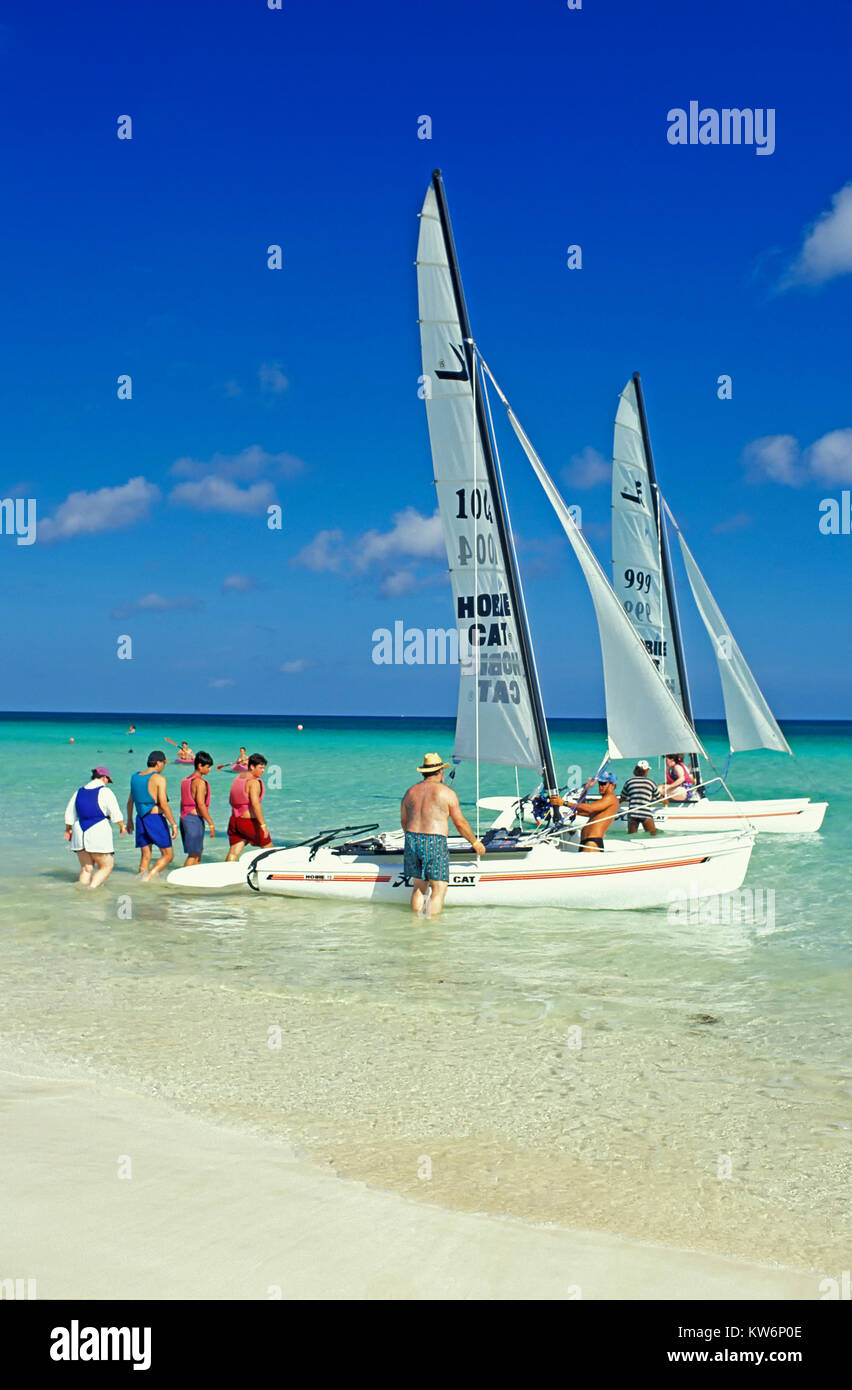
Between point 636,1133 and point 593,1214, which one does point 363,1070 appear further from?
point 593,1214

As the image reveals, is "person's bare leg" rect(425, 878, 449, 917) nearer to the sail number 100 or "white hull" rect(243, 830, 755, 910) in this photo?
"white hull" rect(243, 830, 755, 910)

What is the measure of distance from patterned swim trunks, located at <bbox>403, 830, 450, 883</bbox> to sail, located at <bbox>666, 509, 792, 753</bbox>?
12.2 m

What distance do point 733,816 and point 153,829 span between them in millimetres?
12390

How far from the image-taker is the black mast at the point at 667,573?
75.0ft

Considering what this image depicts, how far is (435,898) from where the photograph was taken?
1251 cm

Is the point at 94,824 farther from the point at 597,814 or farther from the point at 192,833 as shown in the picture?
the point at 597,814

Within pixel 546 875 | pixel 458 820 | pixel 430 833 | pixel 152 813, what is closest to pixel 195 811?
pixel 152 813

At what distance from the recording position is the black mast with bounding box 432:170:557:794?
14297mm

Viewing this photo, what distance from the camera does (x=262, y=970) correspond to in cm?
1009

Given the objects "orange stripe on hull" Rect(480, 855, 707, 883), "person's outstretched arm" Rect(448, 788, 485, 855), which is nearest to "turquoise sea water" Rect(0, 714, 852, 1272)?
"orange stripe on hull" Rect(480, 855, 707, 883)

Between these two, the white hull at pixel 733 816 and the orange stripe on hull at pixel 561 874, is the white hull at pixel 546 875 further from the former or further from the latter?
the white hull at pixel 733 816

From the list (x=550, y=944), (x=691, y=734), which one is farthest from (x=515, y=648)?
(x=550, y=944)

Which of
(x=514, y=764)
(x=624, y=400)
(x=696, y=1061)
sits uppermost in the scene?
(x=624, y=400)
